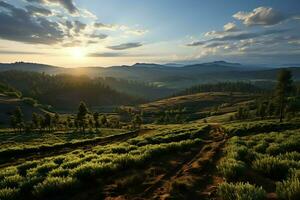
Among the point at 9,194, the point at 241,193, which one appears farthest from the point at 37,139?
the point at 241,193

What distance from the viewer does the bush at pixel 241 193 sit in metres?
7.67

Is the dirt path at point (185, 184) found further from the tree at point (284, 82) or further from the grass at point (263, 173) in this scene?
the tree at point (284, 82)

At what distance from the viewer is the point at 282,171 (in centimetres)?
1114

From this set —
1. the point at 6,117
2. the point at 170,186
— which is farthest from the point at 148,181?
the point at 6,117

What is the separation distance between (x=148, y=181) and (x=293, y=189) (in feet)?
19.5

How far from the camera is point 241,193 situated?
7953mm

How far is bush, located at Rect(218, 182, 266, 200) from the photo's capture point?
7.67 m

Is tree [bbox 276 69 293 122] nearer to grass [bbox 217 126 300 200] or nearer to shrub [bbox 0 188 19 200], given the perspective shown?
grass [bbox 217 126 300 200]

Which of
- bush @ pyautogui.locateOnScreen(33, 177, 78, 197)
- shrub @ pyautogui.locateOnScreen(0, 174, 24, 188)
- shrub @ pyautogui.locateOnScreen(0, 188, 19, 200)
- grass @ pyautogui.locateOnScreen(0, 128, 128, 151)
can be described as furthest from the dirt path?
grass @ pyautogui.locateOnScreen(0, 128, 128, 151)

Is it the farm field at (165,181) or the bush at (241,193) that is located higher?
the bush at (241,193)

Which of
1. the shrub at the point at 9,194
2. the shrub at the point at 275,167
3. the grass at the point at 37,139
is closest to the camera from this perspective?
the shrub at the point at 9,194

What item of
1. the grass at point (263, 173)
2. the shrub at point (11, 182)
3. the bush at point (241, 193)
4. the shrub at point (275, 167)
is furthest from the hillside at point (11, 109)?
the bush at point (241, 193)

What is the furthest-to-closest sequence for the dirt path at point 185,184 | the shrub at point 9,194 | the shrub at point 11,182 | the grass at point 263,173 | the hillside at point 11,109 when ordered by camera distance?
1. the hillside at point 11,109
2. the shrub at point 11,182
3. the shrub at point 9,194
4. the dirt path at point 185,184
5. the grass at point 263,173

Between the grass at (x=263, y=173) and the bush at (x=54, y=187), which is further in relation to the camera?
the bush at (x=54, y=187)
